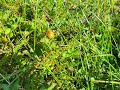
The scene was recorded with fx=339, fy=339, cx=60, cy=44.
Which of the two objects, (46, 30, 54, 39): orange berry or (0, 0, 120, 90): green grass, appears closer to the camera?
(0, 0, 120, 90): green grass

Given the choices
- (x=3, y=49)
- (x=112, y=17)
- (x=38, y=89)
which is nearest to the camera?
(x=38, y=89)

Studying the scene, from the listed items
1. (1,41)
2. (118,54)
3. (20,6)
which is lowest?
(118,54)

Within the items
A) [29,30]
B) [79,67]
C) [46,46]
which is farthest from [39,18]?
[79,67]

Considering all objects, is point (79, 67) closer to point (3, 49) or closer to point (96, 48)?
point (96, 48)

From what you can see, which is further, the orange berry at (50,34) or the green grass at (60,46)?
the orange berry at (50,34)

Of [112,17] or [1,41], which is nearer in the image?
[1,41]

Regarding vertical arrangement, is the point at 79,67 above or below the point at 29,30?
below

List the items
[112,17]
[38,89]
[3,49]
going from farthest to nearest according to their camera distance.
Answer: [112,17], [3,49], [38,89]
